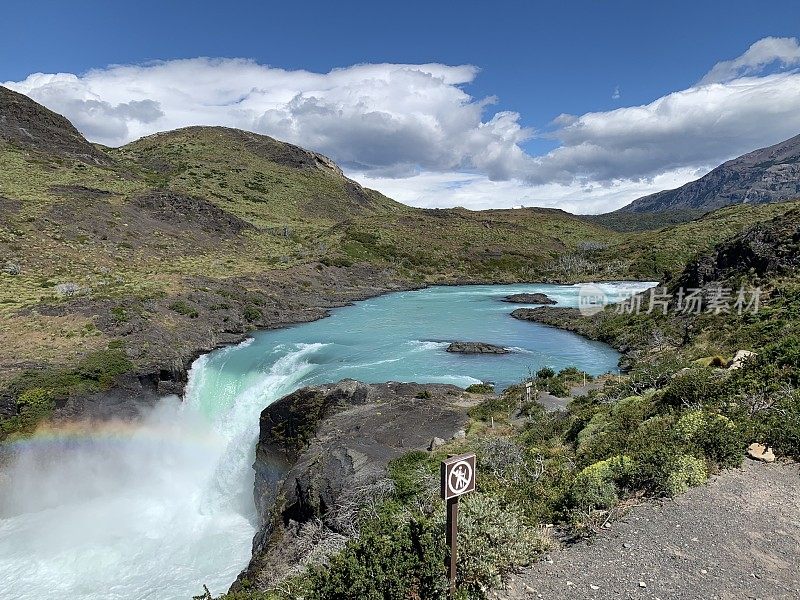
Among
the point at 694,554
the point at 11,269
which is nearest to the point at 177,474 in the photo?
the point at 694,554

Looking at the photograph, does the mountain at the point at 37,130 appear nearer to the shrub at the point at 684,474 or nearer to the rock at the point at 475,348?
the rock at the point at 475,348

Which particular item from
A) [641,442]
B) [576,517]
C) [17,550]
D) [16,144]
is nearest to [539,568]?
[576,517]

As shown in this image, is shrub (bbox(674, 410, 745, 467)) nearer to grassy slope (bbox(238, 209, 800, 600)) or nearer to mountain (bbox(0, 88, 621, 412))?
grassy slope (bbox(238, 209, 800, 600))

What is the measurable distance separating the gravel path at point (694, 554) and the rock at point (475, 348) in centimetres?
2834

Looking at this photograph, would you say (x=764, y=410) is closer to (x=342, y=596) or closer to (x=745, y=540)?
(x=745, y=540)

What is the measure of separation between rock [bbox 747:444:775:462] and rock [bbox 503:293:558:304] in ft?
182

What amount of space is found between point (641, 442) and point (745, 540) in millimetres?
3624

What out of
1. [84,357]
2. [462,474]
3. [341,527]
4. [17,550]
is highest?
[462,474]

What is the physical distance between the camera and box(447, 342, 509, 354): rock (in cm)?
3741

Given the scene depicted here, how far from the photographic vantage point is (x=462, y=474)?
6.19m

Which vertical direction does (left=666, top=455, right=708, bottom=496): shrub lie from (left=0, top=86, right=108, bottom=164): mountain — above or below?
below

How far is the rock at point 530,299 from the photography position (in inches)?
2567

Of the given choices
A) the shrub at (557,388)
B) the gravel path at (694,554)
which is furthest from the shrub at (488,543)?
the shrub at (557,388)

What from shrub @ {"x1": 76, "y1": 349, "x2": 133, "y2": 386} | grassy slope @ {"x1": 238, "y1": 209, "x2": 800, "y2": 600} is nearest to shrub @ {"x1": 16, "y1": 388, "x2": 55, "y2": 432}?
shrub @ {"x1": 76, "y1": 349, "x2": 133, "y2": 386}
